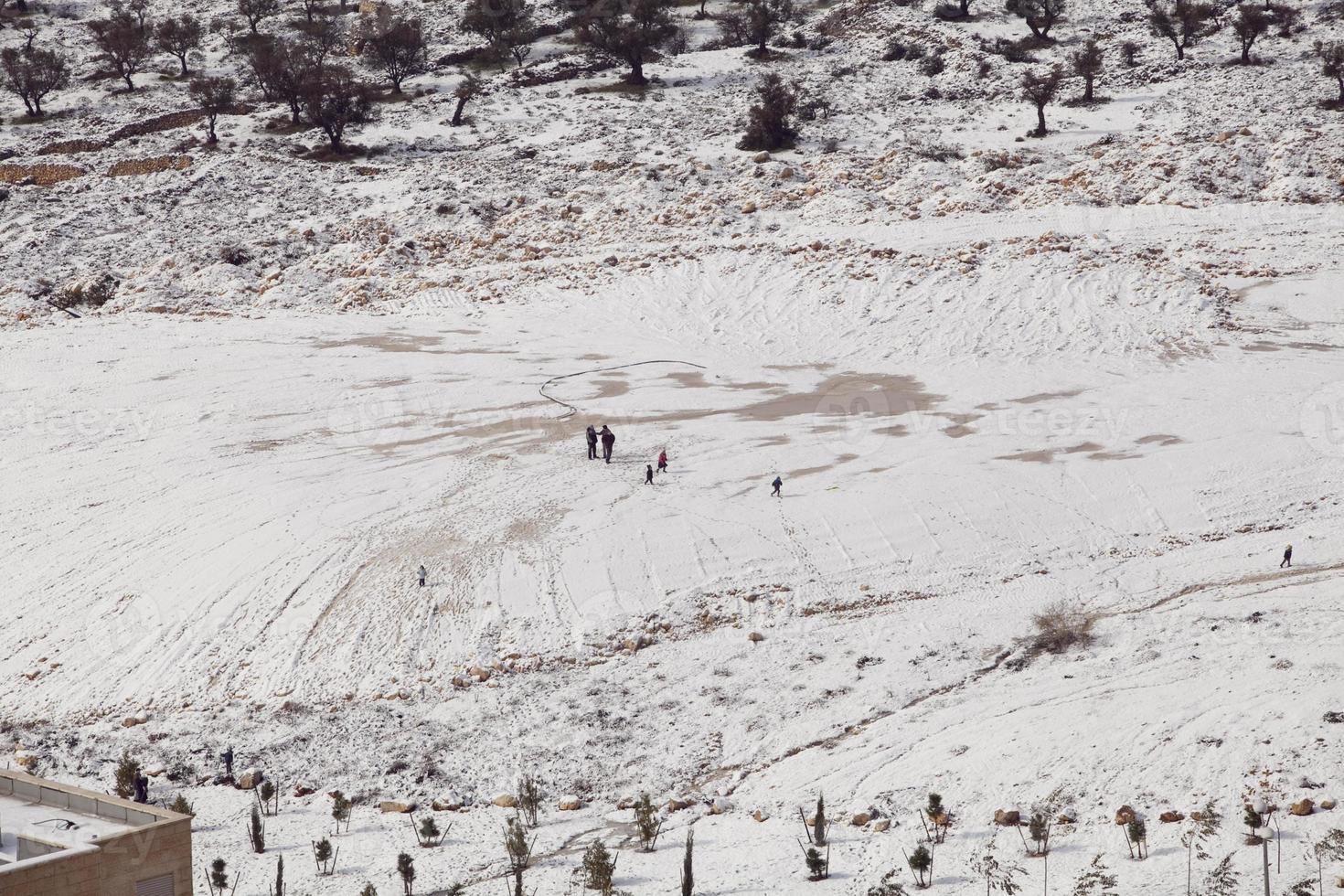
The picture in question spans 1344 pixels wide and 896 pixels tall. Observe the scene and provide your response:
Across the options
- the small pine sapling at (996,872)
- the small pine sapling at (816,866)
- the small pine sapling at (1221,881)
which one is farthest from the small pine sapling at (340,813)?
the small pine sapling at (1221,881)

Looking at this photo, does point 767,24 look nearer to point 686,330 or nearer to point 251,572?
point 686,330

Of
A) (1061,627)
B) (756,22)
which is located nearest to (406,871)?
(1061,627)

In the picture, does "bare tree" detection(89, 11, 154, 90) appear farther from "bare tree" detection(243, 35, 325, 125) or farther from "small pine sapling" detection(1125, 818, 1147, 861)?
"small pine sapling" detection(1125, 818, 1147, 861)

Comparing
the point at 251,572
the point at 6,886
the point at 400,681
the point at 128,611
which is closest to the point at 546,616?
the point at 400,681

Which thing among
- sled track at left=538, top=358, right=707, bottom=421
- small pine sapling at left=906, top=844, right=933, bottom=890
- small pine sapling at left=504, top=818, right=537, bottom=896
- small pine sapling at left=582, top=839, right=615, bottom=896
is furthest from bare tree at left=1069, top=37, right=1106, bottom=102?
small pine sapling at left=582, top=839, right=615, bottom=896

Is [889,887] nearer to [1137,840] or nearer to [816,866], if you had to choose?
[816,866]
